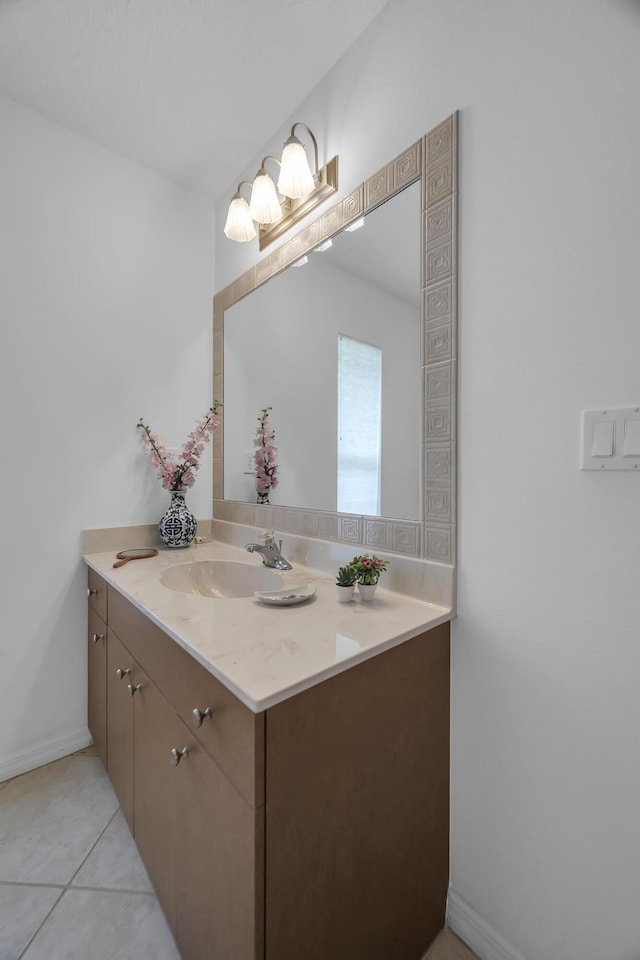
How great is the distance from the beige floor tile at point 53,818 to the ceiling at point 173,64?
242 centimetres

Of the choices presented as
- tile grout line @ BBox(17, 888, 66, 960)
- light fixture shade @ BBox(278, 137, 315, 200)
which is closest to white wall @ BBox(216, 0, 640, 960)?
light fixture shade @ BBox(278, 137, 315, 200)

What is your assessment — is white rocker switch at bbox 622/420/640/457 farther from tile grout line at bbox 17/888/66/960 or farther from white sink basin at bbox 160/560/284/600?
tile grout line at bbox 17/888/66/960

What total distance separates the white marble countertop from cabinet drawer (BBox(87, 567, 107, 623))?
0.22m

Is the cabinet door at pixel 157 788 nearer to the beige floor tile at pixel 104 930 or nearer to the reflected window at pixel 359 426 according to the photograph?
the beige floor tile at pixel 104 930

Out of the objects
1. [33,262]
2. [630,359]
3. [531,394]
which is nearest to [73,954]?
[531,394]

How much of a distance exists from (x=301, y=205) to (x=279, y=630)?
1.38 m

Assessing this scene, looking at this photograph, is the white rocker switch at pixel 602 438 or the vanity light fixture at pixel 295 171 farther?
the vanity light fixture at pixel 295 171

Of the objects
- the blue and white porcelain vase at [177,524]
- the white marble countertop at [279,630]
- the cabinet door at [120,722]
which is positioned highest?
the blue and white porcelain vase at [177,524]

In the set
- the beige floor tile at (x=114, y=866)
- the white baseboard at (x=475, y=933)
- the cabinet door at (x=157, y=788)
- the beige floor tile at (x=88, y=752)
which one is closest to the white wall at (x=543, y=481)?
the white baseboard at (x=475, y=933)

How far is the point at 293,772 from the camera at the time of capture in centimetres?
71

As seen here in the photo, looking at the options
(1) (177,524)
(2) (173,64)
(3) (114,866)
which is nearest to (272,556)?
(1) (177,524)

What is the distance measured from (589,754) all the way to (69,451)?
1819 mm

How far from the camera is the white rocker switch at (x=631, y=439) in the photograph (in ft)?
2.39

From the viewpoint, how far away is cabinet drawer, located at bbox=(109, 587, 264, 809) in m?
0.67
